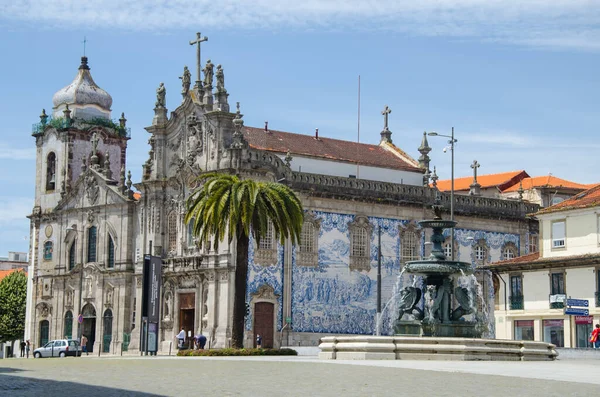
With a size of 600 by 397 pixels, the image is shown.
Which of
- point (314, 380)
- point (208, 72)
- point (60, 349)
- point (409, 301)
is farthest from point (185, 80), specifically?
point (314, 380)

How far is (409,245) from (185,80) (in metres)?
15.9

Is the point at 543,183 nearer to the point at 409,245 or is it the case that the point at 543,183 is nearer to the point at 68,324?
the point at 409,245

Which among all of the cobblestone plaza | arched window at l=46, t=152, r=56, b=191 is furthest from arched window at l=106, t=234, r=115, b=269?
the cobblestone plaza

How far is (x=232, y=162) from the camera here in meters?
59.0

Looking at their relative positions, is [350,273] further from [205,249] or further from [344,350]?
[344,350]

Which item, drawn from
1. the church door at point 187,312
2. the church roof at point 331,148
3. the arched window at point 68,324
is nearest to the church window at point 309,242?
the church roof at point 331,148

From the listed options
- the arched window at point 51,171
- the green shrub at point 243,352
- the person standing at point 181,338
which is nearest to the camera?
the green shrub at point 243,352

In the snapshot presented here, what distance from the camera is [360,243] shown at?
62.8 metres

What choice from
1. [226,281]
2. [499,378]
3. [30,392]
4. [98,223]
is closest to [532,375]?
[499,378]

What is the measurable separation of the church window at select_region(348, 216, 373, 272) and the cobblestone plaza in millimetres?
32135

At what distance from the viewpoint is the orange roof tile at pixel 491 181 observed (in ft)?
264

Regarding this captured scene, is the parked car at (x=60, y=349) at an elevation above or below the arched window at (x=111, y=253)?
below

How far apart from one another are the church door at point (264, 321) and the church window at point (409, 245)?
9435mm

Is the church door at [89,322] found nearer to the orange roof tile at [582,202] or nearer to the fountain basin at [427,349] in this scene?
the orange roof tile at [582,202]
